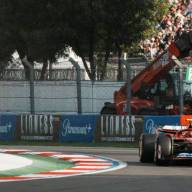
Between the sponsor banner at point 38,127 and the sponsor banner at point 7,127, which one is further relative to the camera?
the sponsor banner at point 7,127

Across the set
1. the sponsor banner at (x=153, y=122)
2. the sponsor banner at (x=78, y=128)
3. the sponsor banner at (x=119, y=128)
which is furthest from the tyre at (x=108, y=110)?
the sponsor banner at (x=153, y=122)

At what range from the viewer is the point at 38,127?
87.6ft

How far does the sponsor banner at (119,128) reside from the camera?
25.4m

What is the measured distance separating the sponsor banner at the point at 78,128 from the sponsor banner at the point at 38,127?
30 cm

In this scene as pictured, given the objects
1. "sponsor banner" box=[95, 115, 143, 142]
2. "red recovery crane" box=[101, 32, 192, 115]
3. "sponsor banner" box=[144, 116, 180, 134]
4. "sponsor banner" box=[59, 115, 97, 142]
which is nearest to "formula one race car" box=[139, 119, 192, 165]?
"sponsor banner" box=[144, 116, 180, 134]

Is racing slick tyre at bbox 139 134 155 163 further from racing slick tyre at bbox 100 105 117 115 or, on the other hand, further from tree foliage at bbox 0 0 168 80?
tree foliage at bbox 0 0 168 80

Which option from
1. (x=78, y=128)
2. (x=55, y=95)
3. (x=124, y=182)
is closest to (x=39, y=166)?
(x=124, y=182)

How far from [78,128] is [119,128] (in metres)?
1.45

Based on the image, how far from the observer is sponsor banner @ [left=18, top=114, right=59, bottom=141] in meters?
26.5

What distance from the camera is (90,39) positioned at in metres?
38.5

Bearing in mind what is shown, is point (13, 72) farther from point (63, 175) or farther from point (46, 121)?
point (63, 175)

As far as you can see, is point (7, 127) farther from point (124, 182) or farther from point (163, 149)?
point (124, 182)

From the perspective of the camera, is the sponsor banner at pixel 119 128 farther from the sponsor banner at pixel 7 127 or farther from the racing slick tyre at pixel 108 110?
the racing slick tyre at pixel 108 110

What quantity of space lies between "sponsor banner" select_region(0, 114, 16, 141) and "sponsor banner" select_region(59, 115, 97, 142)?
5.52 feet
